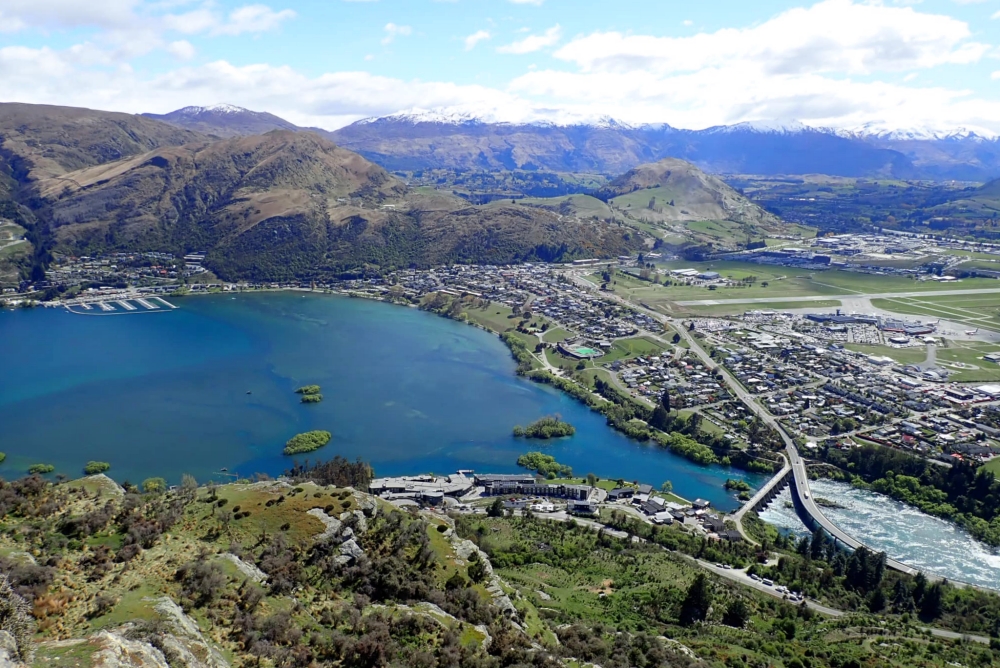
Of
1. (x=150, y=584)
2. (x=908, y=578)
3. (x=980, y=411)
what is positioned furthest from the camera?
(x=980, y=411)

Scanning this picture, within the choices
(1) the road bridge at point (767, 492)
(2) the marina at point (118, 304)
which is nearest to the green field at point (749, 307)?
(1) the road bridge at point (767, 492)

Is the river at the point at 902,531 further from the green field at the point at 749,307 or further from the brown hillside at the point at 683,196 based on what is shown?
the brown hillside at the point at 683,196

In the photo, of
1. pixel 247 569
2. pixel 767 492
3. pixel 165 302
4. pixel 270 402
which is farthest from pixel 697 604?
pixel 165 302

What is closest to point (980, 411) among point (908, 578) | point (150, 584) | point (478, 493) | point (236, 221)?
point (908, 578)

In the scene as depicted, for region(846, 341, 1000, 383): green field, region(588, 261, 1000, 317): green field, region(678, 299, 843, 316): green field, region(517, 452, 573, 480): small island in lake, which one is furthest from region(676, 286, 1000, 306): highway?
region(517, 452, 573, 480): small island in lake

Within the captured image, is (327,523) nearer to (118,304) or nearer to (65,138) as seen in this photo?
(118,304)

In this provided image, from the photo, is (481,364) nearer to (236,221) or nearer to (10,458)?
(10,458)
